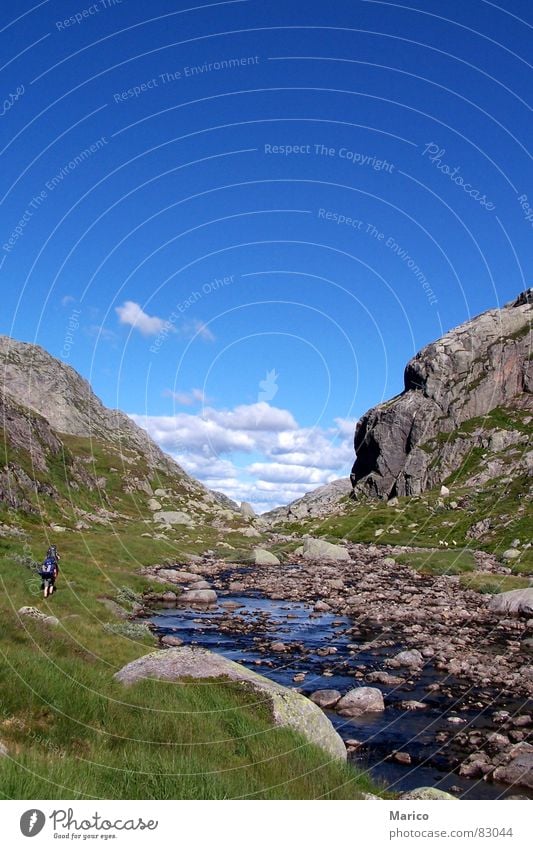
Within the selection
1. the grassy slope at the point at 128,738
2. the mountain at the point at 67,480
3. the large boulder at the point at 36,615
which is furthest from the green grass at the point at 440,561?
the grassy slope at the point at 128,738

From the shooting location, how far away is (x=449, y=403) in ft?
499

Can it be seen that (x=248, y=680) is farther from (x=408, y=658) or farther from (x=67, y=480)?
(x=67, y=480)

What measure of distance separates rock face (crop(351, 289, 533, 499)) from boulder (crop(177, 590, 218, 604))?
4066 inches

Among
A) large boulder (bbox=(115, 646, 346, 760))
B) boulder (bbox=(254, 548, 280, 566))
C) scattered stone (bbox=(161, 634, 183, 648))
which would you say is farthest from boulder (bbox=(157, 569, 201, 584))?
large boulder (bbox=(115, 646, 346, 760))

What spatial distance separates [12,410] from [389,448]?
345 feet

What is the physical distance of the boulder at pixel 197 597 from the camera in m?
42.3

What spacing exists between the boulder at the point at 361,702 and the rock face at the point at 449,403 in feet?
392

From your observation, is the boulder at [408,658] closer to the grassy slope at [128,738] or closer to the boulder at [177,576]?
the grassy slope at [128,738]

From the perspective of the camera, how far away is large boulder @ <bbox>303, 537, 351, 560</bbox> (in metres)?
73.3

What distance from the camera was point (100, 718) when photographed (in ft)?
35.4

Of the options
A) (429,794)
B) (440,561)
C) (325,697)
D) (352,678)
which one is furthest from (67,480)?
(429,794)

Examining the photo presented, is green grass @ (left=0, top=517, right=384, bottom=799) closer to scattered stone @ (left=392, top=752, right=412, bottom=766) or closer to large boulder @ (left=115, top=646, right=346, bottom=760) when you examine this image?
large boulder @ (left=115, top=646, right=346, bottom=760)
